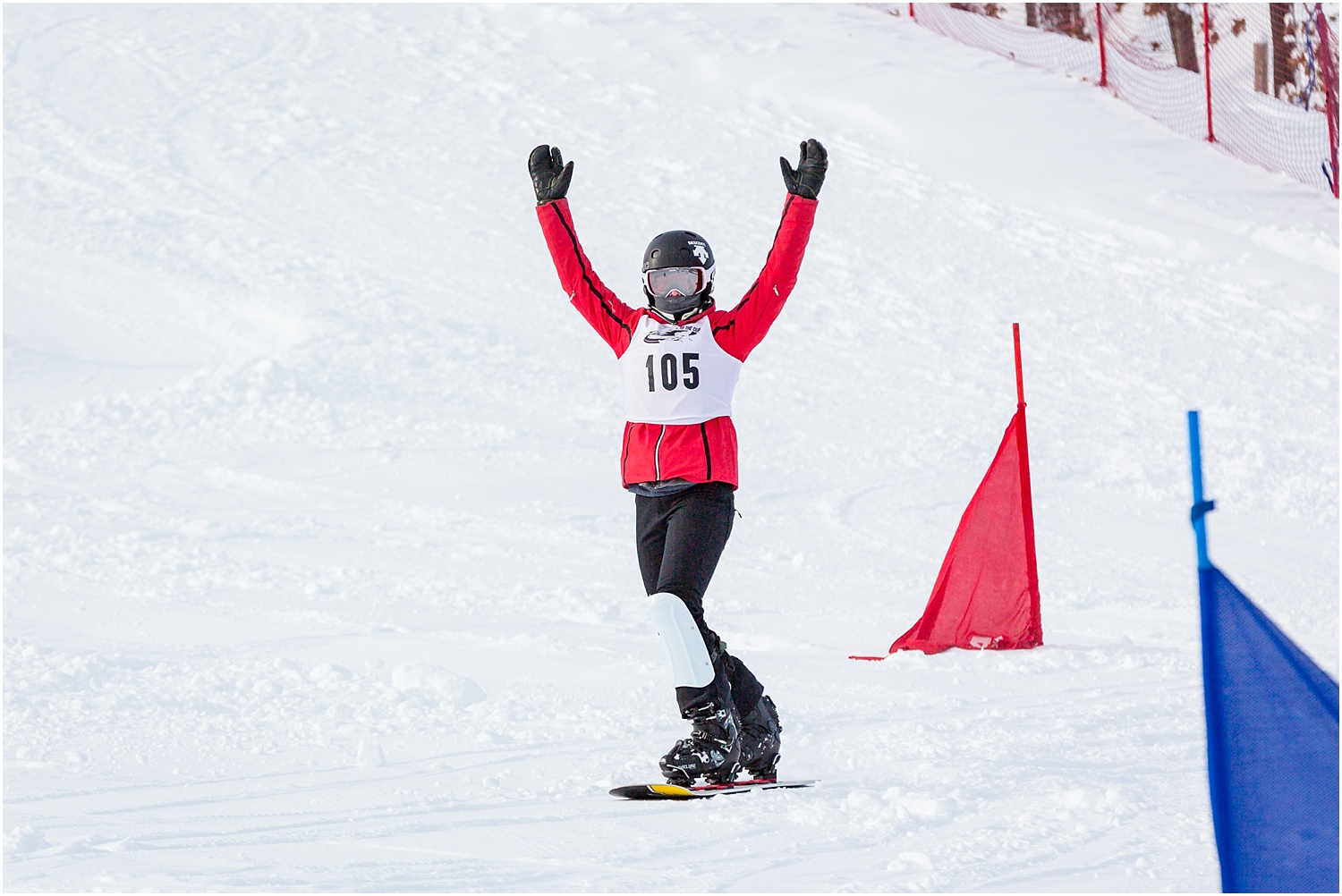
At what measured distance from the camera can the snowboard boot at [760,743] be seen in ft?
14.9

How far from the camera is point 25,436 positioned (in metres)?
10.7

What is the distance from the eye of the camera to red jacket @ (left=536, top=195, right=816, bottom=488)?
4.48 metres

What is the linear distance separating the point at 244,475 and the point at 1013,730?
21.2ft

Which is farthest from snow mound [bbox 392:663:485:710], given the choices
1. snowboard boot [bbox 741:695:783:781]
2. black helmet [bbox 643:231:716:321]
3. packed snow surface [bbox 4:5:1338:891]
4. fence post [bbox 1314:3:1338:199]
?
fence post [bbox 1314:3:1338:199]

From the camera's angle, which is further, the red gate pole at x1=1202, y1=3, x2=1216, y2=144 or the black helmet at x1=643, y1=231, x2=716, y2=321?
the red gate pole at x1=1202, y1=3, x2=1216, y2=144

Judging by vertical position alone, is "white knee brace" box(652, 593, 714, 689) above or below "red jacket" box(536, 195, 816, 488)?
below

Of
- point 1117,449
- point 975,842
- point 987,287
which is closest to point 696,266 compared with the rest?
point 975,842

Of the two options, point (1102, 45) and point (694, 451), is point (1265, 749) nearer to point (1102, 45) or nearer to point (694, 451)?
point (694, 451)

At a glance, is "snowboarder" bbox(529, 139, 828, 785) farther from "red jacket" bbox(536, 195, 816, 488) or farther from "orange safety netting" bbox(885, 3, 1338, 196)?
"orange safety netting" bbox(885, 3, 1338, 196)

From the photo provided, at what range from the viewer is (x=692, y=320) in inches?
182

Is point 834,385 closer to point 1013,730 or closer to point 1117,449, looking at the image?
point 1117,449

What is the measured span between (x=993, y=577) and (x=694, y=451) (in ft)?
8.70

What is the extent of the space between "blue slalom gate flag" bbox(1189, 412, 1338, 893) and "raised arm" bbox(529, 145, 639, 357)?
92.0 inches

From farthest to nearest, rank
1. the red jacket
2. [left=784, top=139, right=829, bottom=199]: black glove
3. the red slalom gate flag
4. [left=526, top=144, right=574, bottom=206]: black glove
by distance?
the red slalom gate flag, [left=526, top=144, right=574, bottom=206]: black glove, [left=784, top=139, right=829, bottom=199]: black glove, the red jacket
